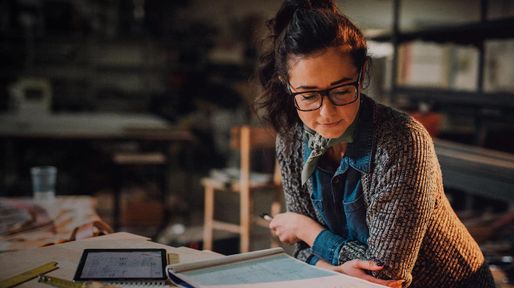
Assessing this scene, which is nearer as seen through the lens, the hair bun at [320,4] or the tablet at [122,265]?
the tablet at [122,265]

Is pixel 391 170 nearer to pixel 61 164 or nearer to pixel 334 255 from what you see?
pixel 334 255

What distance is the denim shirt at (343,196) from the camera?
1.38 metres

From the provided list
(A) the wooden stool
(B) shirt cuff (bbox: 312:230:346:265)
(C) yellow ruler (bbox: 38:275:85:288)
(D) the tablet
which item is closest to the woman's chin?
(B) shirt cuff (bbox: 312:230:346:265)

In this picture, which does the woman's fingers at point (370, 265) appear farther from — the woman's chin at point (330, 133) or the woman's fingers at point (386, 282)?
the woman's chin at point (330, 133)

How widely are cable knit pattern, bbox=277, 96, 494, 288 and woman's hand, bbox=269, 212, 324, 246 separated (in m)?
0.12

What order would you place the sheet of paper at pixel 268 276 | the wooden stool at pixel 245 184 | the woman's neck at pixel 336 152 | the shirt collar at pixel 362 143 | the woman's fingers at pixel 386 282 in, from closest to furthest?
the sheet of paper at pixel 268 276, the woman's fingers at pixel 386 282, the shirt collar at pixel 362 143, the woman's neck at pixel 336 152, the wooden stool at pixel 245 184

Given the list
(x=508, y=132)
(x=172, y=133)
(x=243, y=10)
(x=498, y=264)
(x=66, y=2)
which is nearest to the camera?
(x=498, y=264)

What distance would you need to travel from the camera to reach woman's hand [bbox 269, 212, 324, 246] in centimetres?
153

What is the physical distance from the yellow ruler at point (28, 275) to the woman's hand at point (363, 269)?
648 millimetres

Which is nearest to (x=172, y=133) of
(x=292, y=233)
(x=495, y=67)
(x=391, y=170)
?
(x=292, y=233)

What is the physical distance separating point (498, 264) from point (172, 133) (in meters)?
3.25

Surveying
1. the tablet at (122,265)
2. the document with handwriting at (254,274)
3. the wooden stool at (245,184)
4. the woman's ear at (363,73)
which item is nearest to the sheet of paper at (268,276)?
the document with handwriting at (254,274)

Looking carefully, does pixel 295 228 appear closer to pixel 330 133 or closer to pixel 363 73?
pixel 330 133

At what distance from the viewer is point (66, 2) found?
25.1ft
